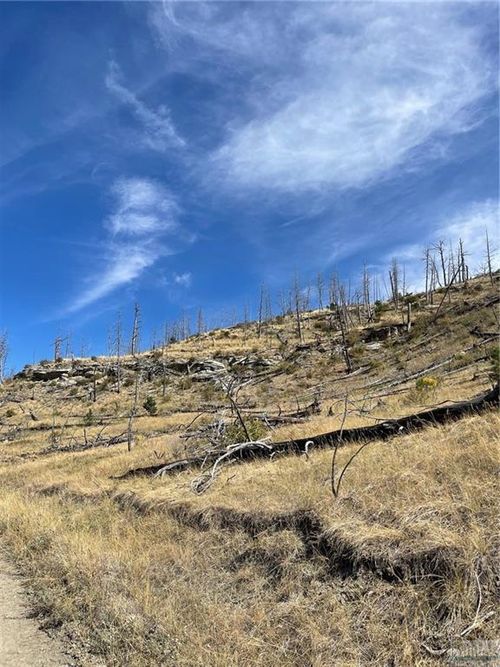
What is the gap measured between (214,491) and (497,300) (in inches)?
1332

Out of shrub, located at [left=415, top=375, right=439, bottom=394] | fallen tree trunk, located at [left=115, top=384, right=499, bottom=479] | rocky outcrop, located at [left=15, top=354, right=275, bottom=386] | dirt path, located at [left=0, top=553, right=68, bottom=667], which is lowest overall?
dirt path, located at [left=0, top=553, right=68, bottom=667]

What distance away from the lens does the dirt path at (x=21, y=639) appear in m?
4.43

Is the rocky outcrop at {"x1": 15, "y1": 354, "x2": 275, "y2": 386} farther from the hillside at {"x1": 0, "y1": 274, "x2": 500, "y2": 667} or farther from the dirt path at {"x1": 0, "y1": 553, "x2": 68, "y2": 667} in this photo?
the dirt path at {"x1": 0, "y1": 553, "x2": 68, "y2": 667}

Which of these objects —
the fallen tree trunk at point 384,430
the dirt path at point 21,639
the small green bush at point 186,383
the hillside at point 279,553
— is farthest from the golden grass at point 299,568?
the small green bush at point 186,383

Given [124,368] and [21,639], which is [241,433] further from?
[124,368]

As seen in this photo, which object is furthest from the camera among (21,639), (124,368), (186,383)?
(124,368)

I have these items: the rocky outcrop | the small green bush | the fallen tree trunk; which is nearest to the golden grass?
the fallen tree trunk

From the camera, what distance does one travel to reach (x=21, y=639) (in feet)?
16.2

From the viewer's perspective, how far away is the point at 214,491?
9031mm

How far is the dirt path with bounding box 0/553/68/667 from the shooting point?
4.43m

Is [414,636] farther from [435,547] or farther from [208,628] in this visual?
[208,628]

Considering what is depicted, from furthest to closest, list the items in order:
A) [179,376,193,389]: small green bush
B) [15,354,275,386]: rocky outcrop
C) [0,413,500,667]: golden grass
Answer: [15,354,275,386]: rocky outcrop → [179,376,193,389]: small green bush → [0,413,500,667]: golden grass

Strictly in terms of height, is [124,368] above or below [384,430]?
above

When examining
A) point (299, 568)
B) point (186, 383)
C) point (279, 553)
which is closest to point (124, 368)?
point (186, 383)
